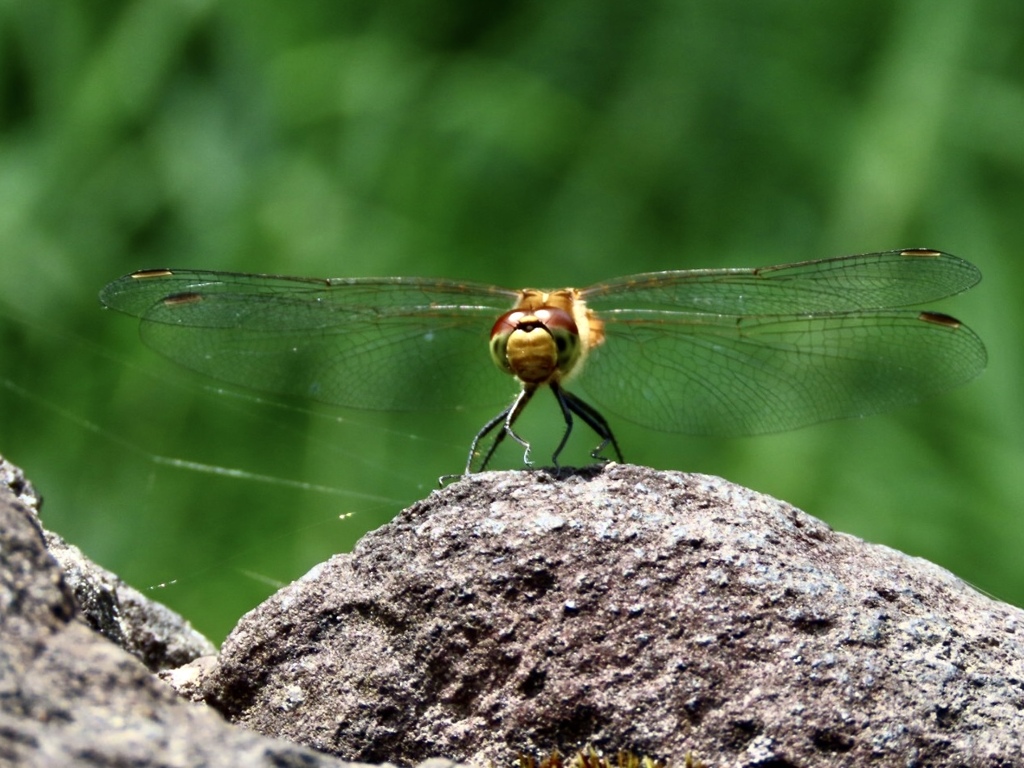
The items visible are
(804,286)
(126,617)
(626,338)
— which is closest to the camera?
(126,617)

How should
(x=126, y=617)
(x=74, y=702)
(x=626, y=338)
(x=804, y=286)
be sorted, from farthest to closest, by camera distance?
(x=626, y=338), (x=804, y=286), (x=126, y=617), (x=74, y=702)

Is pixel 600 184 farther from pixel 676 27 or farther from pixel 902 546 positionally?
Answer: pixel 902 546

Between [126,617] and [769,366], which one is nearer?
[126,617]

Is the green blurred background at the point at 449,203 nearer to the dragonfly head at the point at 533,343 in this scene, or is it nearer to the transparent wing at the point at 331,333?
the transparent wing at the point at 331,333

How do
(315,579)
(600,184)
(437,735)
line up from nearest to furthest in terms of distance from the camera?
(437,735)
(315,579)
(600,184)

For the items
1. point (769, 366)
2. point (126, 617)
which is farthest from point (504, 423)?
point (126, 617)

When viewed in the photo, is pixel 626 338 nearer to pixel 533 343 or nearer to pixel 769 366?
pixel 769 366

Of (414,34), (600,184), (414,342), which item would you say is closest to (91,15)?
(414,34)
